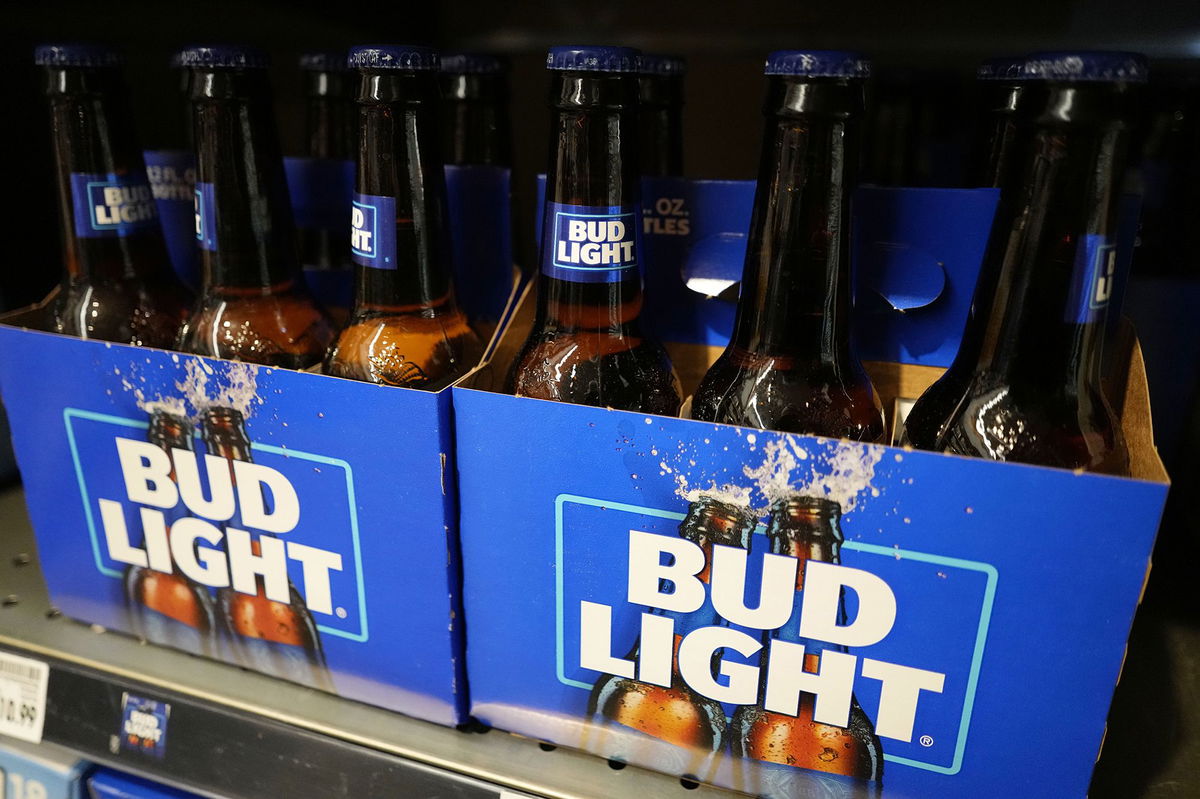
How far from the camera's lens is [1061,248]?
1.81 feet

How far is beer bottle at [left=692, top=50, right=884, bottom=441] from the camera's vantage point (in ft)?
1.91

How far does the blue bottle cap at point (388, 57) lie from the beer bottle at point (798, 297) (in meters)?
0.25

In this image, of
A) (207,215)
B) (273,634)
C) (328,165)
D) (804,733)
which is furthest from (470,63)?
(804,733)

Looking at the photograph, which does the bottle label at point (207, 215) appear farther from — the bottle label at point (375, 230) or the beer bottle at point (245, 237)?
the bottle label at point (375, 230)

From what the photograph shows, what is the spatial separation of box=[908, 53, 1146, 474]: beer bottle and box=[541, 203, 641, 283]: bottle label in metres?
0.26

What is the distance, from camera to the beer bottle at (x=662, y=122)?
0.84m

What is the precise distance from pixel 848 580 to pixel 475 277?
20.6 inches

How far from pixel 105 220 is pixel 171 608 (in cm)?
36

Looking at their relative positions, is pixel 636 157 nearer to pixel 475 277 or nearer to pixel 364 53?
pixel 364 53

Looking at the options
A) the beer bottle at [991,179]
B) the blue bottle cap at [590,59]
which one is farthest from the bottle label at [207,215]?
the beer bottle at [991,179]

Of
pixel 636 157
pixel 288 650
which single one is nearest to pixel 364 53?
pixel 636 157

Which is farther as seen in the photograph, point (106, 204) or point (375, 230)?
point (106, 204)

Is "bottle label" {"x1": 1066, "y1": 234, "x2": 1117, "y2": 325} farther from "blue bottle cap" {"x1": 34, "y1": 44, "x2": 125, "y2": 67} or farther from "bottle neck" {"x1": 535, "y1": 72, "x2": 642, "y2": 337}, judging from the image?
"blue bottle cap" {"x1": 34, "y1": 44, "x2": 125, "y2": 67}

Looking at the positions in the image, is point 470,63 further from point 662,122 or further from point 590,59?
point 590,59
